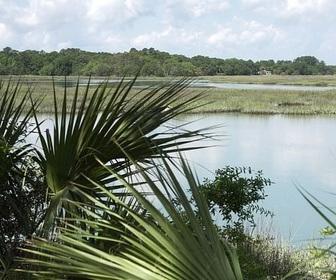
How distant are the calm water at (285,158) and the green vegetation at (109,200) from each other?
2.16m

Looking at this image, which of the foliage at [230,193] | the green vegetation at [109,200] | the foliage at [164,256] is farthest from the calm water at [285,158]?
the foliage at [164,256]

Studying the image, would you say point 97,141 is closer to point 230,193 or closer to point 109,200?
point 109,200

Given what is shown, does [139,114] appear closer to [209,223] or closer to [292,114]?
[209,223]

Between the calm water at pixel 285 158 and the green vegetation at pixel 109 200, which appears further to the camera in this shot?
the calm water at pixel 285 158

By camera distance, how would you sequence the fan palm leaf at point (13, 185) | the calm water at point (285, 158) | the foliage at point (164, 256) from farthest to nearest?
the calm water at point (285, 158)
the fan palm leaf at point (13, 185)
the foliage at point (164, 256)

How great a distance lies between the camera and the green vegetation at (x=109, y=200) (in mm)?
1540

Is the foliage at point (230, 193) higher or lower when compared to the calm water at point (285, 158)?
higher

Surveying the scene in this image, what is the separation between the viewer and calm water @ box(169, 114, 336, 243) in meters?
8.79

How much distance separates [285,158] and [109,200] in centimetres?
1256

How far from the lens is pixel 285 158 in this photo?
14508mm

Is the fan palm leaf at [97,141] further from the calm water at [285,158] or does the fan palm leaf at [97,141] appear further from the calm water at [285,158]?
the calm water at [285,158]

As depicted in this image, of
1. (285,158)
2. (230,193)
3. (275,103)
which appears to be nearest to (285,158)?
(285,158)

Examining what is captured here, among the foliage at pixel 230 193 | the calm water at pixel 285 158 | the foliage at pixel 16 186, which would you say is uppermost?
the foliage at pixel 16 186

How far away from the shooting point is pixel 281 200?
9.98 metres
